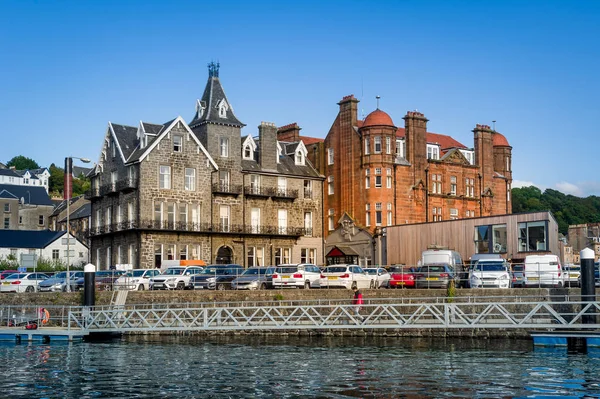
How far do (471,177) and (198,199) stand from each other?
28.7m

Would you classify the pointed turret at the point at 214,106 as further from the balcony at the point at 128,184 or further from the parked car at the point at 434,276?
the parked car at the point at 434,276

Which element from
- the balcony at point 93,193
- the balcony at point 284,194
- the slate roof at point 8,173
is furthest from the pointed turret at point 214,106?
the slate roof at point 8,173

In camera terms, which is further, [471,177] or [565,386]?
[471,177]

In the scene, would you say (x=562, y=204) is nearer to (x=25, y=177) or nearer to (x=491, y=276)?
(x=25, y=177)

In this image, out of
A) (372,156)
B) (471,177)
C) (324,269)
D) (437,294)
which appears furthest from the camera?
(471,177)

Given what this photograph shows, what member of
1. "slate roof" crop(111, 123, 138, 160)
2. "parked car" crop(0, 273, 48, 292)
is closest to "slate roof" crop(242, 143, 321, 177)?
"slate roof" crop(111, 123, 138, 160)

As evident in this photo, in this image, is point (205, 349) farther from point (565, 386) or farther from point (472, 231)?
Result: point (472, 231)

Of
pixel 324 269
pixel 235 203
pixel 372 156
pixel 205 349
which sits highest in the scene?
pixel 372 156

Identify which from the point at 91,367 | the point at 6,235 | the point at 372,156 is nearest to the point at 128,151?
the point at 372,156

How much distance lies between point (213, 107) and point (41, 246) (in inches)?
1195

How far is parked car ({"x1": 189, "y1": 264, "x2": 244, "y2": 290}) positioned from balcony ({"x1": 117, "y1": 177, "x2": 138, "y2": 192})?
49.4 feet

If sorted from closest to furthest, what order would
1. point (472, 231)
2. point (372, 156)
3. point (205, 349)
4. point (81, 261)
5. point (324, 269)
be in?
point (205, 349) → point (324, 269) → point (472, 231) → point (372, 156) → point (81, 261)

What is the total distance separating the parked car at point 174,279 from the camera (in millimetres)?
49656

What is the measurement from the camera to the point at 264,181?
7000 centimetres
